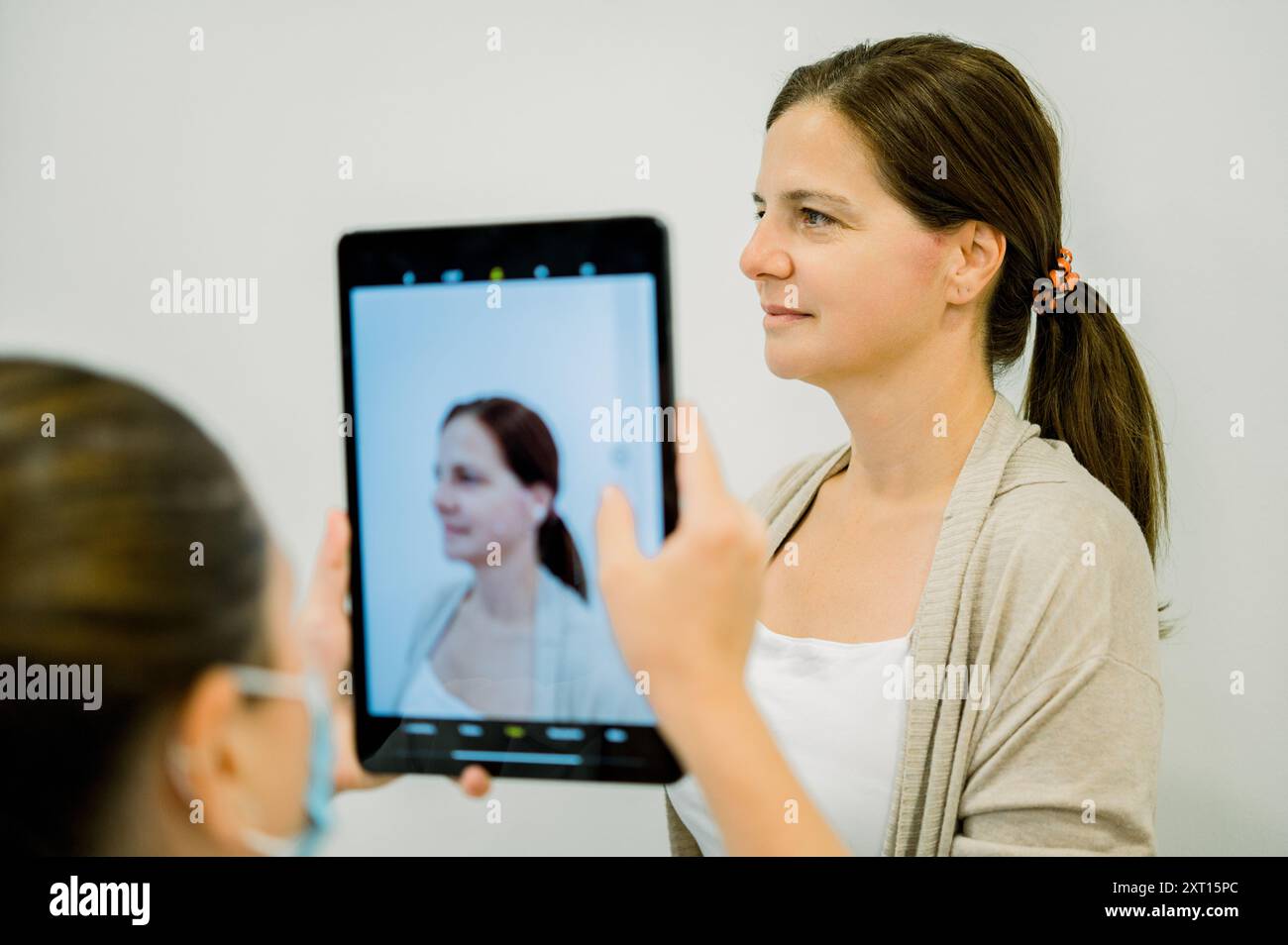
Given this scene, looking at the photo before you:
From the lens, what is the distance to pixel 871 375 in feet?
2.50

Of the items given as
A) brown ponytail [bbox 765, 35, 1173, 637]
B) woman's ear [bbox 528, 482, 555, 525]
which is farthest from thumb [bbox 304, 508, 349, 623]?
brown ponytail [bbox 765, 35, 1173, 637]

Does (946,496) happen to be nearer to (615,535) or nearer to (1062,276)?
(1062,276)

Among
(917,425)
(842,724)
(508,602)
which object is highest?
(917,425)

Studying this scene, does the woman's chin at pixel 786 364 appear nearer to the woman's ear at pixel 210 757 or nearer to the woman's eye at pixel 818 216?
the woman's eye at pixel 818 216

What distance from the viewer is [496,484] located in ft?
2.06

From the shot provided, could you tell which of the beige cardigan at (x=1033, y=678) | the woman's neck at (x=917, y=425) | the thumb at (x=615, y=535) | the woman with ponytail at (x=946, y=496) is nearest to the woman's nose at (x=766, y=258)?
the woman with ponytail at (x=946, y=496)

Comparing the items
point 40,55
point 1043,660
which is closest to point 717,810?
point 1043,660

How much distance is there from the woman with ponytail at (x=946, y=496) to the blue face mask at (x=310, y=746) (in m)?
0.27

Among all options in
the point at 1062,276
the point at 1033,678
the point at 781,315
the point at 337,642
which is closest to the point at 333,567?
the point at 337,642

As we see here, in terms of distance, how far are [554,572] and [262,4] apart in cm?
60

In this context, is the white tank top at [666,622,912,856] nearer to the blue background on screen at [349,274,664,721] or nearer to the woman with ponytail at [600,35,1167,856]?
the woman with ponytail at [600,35,1167,856]

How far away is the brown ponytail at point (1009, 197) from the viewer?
0.72 meters

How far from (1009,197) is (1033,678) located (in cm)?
35

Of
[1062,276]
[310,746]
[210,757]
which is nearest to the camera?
[210,757]
